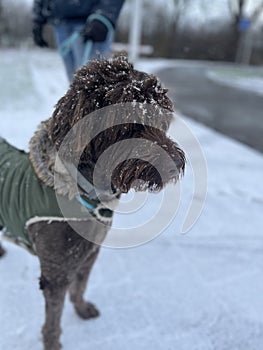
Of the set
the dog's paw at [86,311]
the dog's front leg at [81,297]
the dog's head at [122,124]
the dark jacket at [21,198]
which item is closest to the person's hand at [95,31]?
the dark jacket at [21,198]

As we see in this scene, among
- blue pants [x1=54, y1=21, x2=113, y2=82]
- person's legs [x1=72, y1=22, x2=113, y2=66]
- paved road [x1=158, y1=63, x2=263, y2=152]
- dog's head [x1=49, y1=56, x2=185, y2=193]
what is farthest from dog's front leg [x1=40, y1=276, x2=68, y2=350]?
paved road [x1=158, y1=63, x2=263, y2=152]

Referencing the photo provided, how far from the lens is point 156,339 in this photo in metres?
2.06

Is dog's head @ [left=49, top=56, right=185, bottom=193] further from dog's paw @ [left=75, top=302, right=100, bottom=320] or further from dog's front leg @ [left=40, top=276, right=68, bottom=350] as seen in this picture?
dog's paw @ [left=75, top=302, right=100, bottom=320]

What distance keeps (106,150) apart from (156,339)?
124cm

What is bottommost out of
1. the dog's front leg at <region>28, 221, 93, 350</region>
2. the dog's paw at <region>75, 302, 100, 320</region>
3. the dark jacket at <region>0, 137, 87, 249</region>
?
the dog's paw at <region>75, 302, 100, 320</region>

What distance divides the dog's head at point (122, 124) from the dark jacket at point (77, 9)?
147 cm

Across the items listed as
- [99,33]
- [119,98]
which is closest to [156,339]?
[119,98]

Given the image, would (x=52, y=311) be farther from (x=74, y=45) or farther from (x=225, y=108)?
(x=225, y=108)

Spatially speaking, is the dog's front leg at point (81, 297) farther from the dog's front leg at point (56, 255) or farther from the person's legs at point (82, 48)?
the person's legs at point (82, 48)

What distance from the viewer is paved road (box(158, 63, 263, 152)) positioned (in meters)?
7.19

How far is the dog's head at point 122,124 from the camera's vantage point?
1362mm

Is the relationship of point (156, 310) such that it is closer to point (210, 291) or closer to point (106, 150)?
point (210, 291)

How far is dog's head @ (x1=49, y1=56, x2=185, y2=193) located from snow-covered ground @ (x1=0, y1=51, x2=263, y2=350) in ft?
3.61

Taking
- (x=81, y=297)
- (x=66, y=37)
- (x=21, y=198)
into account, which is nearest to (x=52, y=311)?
(x=81, y=297)
